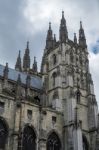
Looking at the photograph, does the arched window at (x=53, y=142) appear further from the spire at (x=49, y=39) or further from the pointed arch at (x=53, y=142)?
the spire at (x=49, y=39)

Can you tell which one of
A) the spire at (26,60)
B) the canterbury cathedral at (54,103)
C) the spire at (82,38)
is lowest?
the canterbury cathedral at (54,103)

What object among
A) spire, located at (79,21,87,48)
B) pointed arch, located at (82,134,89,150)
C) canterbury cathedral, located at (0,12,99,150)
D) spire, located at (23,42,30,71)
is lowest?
pointed arch, located at (82,134,89,150)

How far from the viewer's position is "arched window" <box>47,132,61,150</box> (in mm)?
47294

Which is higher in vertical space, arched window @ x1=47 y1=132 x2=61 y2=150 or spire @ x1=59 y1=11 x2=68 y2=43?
spire @ x1=59 y1=11 x2=68 y2=43

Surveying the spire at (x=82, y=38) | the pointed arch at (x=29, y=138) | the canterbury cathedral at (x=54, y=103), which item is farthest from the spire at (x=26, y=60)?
the pointed arch at (x=29, y=138)

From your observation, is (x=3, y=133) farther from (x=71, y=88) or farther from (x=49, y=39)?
(x=49, y=39)

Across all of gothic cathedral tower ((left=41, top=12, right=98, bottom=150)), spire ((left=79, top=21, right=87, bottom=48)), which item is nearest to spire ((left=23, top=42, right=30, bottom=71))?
gothic cathedral tower ((left=41, top=12, right=98, bottom=150))

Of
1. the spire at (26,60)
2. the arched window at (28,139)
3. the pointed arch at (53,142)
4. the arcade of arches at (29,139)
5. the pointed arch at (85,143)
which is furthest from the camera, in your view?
the spire at (26,60)

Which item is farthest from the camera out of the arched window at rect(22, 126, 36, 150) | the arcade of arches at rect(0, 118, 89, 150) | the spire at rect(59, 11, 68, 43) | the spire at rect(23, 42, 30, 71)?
the spire at rect(23, 42, 30, 71)

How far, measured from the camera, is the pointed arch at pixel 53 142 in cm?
4728

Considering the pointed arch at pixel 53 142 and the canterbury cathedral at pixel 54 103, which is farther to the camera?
the pointed arch at pixel 53 142

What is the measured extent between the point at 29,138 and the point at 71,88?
14.5 meters

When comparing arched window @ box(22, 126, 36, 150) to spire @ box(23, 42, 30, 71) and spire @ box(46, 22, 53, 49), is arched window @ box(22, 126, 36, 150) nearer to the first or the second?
spire @ box(46, 22, 53, 49)

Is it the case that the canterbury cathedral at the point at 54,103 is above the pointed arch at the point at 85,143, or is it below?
above
